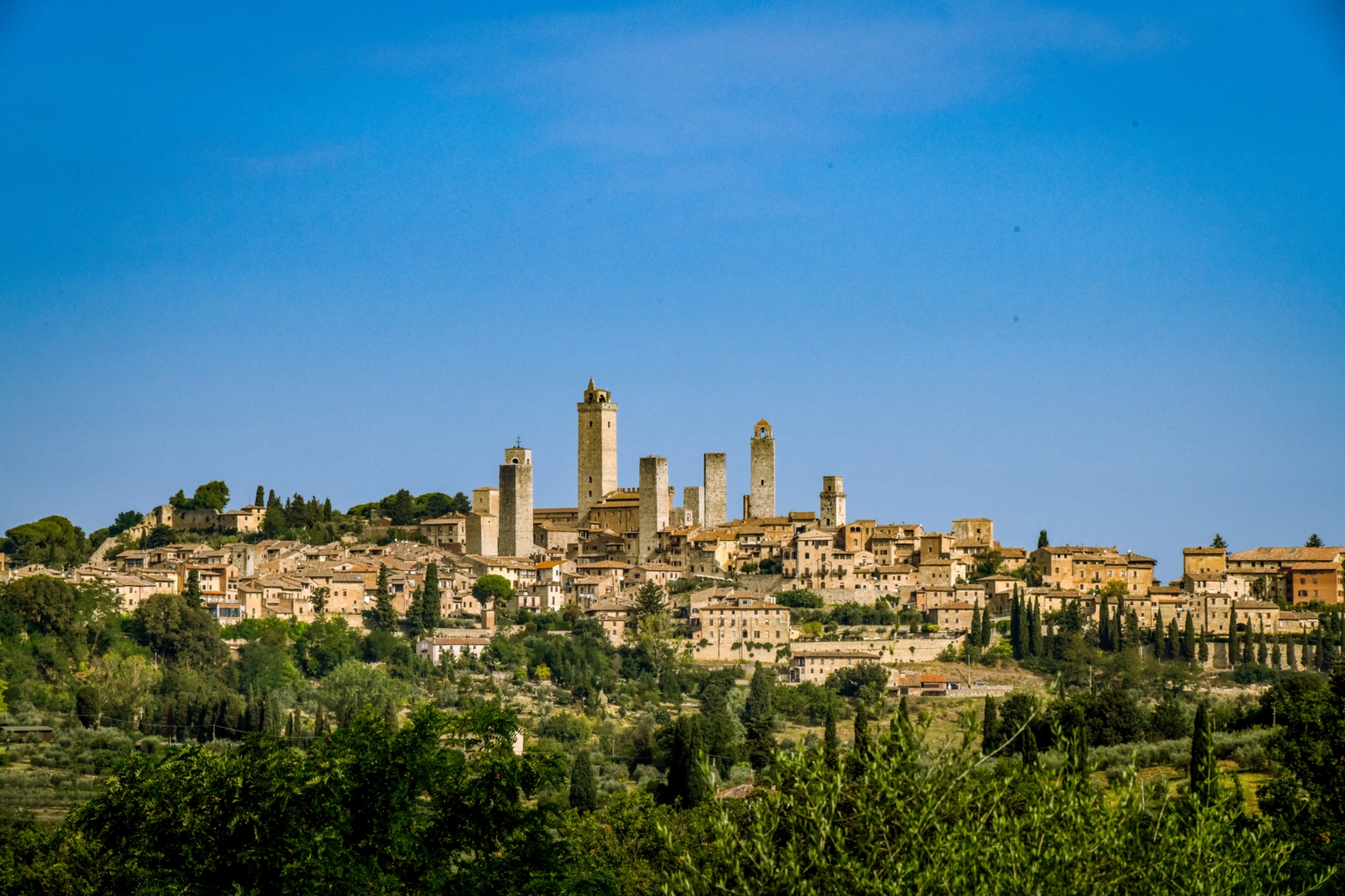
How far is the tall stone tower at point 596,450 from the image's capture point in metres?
75.5

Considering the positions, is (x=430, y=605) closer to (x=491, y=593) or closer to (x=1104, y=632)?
(x=491, y=593)

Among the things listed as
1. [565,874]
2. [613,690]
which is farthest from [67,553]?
[565,874]

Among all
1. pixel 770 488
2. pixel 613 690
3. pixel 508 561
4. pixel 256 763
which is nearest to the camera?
pixel 256 763

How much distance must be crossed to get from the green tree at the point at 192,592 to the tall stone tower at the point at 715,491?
23.0m

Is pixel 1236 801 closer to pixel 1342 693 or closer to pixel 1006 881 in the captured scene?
pixel 1006 881

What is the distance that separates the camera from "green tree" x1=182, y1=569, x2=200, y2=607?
58750mm

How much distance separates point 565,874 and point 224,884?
365 cm

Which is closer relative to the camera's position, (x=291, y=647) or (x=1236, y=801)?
(x=1236, y=801)

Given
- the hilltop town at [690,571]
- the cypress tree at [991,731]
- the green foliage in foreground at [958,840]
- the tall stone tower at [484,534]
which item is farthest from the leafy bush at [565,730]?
the green foliage in foreground at [958,840]

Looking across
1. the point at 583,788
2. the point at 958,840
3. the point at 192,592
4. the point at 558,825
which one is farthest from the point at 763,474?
the point at 958,840

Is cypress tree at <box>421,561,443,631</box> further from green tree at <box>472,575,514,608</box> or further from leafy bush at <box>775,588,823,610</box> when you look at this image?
leafy bush at <box>775,588,823,610</box>

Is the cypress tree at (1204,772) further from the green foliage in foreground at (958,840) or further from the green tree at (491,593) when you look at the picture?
the green tree at (491,593)

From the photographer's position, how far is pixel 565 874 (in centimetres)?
1869

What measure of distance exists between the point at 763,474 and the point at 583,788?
1525 inches
